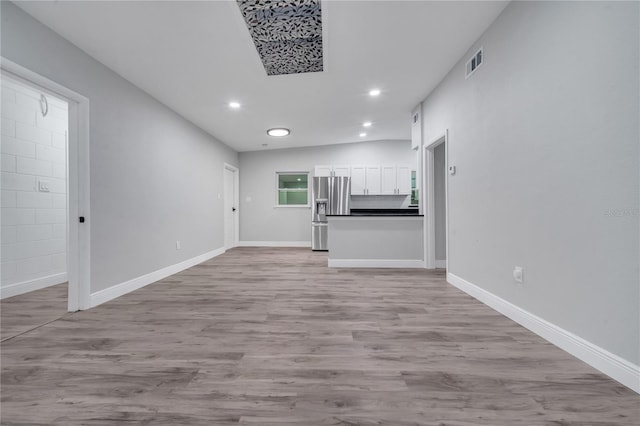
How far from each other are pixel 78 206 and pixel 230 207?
4231mm

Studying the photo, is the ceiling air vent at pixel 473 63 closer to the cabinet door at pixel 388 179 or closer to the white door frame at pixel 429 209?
the white door frame at pixel 429 209

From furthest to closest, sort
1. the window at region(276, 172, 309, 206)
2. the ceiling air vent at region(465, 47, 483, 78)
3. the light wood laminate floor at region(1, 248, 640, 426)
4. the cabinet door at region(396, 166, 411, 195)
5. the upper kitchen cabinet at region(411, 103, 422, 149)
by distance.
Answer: the window at region(276, 172, 309, 206) < the cabinet door at region(396, 166, 411, 195) < the upper kitchen cabinet at region(411, 103, 422, 149) < the ceiling air vent at region(465, 47, 483, 78) < the light wood laminate floor at region(1, 248, 640, 426)

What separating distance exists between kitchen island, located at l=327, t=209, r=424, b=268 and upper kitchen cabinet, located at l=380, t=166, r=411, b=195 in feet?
7.63

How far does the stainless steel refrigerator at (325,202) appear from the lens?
251 inches

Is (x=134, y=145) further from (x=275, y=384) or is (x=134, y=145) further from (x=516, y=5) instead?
(x=516, y=5)

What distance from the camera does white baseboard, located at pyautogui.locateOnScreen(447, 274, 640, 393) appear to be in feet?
4.41

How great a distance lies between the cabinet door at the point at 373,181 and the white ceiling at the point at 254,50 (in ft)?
7.47

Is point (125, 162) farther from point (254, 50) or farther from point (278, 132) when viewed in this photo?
point (278, 132)

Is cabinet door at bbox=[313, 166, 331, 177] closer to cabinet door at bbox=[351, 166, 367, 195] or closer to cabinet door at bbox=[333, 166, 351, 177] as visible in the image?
cabinet door at bbox=[333, 166, 351, 177]

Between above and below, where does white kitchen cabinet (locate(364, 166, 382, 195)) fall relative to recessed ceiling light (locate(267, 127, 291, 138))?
below

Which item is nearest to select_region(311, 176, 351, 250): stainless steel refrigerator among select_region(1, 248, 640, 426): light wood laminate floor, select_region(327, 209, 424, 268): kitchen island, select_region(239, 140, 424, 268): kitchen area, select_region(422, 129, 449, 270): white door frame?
select_region(239, 140, 424, 268): kitchen area

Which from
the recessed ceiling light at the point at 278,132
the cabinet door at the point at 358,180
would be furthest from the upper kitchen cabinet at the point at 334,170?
the recessed ceiling light at the point at 278,132

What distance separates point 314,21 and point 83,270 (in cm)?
323

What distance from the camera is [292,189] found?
717 cm
